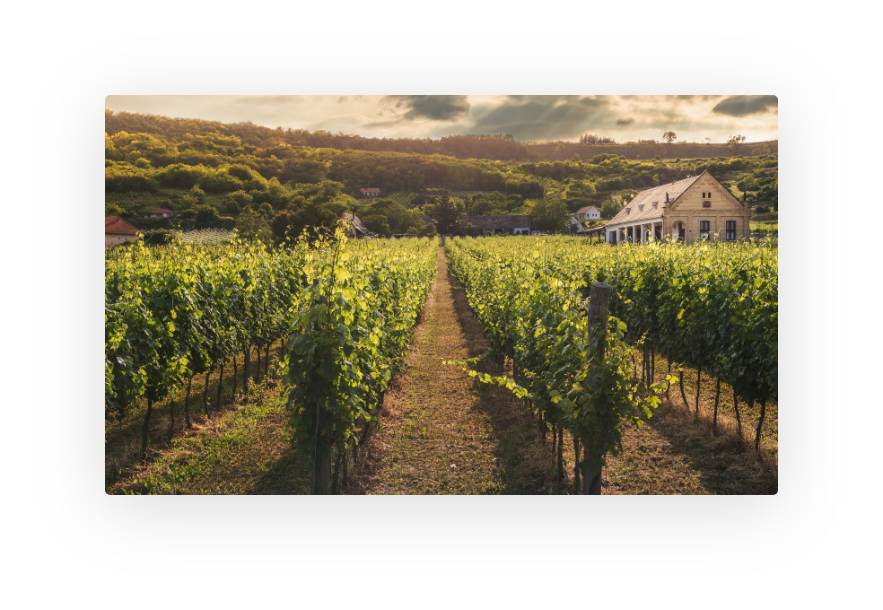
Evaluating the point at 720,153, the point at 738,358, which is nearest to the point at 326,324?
the point at 738,358

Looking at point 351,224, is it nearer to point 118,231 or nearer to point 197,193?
point 197,193

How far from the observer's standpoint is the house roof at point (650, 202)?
22.0 m

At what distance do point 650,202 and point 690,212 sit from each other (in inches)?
248

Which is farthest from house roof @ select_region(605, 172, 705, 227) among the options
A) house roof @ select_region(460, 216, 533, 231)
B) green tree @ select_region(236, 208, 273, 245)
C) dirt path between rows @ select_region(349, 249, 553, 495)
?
house roof @ select_region(460, 216, 533, 231)

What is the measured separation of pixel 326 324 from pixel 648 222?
93.4ft

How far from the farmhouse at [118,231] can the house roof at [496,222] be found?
6045cm

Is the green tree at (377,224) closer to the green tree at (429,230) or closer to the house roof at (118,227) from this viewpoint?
the green tree at (429,230)

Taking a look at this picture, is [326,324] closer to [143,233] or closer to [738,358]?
Result: [143,233]

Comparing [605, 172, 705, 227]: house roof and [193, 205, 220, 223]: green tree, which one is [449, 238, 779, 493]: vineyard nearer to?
[193, 205, 220, 223]: green tree

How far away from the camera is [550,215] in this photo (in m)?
51.2

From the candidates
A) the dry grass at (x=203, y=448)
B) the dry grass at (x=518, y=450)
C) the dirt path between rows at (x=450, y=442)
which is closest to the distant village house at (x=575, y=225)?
the dirt path between rows at (x=450, y=442)

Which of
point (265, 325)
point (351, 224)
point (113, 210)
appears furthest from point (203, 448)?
point (351, 224)

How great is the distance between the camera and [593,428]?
3.90m

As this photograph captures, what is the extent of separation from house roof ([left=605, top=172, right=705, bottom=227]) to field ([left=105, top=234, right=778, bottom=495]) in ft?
44.3
